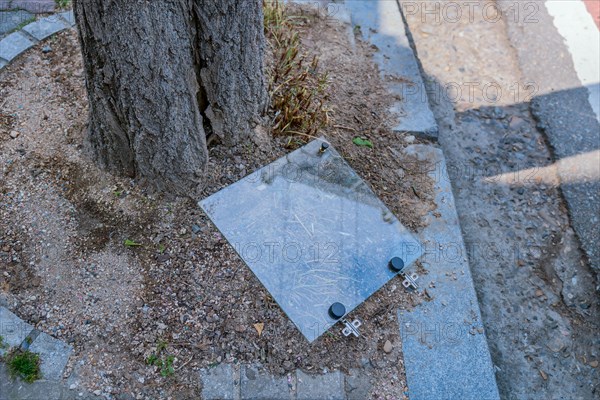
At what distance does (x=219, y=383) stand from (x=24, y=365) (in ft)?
2.70

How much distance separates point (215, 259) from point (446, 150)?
6.28ft

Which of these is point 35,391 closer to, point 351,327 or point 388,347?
point 351,327

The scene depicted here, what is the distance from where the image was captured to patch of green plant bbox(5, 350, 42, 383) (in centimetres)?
223

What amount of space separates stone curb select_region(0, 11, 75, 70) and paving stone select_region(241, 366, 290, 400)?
2.42 metres

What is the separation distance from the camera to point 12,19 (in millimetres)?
3566

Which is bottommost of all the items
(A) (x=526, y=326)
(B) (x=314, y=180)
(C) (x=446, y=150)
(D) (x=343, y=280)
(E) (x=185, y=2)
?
(A) (x=526, y=326)

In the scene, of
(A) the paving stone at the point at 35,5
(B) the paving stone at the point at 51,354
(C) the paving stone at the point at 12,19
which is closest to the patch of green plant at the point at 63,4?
(A) the paving stone at the point at 35,5

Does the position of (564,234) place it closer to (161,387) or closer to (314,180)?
(314,180)

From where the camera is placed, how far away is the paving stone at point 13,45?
3312 mm

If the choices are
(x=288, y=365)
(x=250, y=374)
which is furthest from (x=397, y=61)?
(x=250, y=374)

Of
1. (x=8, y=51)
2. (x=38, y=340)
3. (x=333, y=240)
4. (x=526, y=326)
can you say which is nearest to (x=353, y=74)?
(x=333, y=240)

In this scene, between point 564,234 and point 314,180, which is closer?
point 314,180

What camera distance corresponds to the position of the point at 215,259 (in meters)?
2.69

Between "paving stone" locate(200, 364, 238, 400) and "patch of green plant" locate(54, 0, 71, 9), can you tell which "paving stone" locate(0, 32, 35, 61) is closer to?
"patch of green plant" locate(54, 0, 71, 9)
